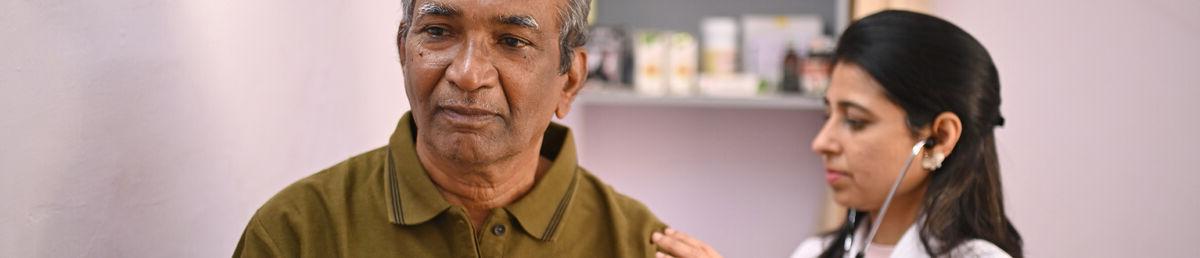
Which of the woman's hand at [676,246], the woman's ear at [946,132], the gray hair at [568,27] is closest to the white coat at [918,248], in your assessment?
the woman's ear at [946,132]

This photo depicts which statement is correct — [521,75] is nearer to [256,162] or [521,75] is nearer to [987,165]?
[256,162]

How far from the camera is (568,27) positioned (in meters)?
1.37

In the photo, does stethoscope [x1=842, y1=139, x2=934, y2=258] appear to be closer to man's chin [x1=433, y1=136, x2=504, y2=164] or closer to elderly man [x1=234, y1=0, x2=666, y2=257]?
elderly man [x1=234, y1=0, x2=666, y2=257]

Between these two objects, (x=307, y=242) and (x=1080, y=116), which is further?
(x=1080, y=116)

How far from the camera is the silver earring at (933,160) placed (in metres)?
1.92

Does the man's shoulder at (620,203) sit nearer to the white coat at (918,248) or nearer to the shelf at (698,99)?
the white coat at (918,248)

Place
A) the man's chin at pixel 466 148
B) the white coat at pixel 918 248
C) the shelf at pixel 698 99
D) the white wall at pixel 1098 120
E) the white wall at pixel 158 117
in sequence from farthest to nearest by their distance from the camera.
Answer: the shelf at pixel 698 99, the white wall at pixel 1098 120, the white coat at pixel 918 248, the man's chin at pixel 466 148, the white wall at pixel 158 117

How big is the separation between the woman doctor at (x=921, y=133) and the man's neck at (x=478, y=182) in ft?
2.31

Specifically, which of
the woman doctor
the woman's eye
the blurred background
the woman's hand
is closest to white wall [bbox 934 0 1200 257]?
the blurred background

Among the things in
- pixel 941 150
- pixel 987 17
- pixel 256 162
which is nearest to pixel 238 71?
pixel 256 162

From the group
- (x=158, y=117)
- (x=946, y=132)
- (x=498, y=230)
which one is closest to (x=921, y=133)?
(x=946, y=132)

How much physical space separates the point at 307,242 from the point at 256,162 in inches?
16.0

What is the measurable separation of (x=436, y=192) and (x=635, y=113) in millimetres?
2395

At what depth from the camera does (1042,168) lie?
319cm
